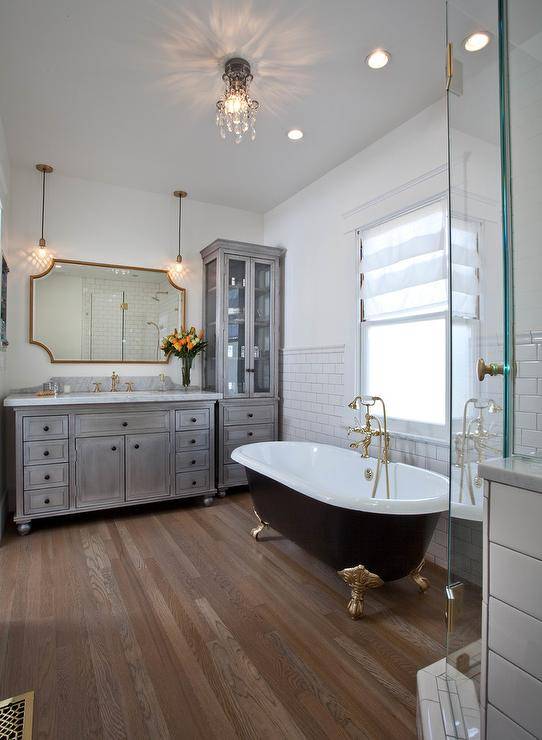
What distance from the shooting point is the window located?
8.82 ft

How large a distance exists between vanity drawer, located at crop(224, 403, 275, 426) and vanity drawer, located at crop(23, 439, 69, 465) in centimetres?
139

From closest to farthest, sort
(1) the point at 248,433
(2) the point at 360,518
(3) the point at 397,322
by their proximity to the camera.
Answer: (2) the point at 360,518
(3) the point at 397,322
(1) the point at 248,433

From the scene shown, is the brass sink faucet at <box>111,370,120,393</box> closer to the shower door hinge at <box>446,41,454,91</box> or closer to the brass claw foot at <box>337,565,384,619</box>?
the brass claw foot at <box>337,565,384,619</box>

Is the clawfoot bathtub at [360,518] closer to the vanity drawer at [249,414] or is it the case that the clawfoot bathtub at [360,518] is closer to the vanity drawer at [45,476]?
the vanity drawer at [249,414]

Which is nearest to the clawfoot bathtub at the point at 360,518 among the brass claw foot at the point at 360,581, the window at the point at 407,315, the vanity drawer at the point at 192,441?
the brass claw foot at the point at 360,581

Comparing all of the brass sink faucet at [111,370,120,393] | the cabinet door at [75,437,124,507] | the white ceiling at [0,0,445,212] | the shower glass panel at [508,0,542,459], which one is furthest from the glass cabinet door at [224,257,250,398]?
the shower glass panel at [508,0,542,459]

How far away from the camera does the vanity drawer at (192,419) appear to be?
11.9 feet

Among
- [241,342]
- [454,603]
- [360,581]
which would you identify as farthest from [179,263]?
[454,603]

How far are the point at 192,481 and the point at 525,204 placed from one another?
10.7ft

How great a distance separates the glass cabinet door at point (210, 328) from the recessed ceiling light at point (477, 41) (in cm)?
318

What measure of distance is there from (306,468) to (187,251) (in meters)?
2.55

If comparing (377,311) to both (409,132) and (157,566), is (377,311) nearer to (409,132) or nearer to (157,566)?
(409,132)

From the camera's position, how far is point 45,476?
3.12 m

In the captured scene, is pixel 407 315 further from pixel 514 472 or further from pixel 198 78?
pixel 514 472
